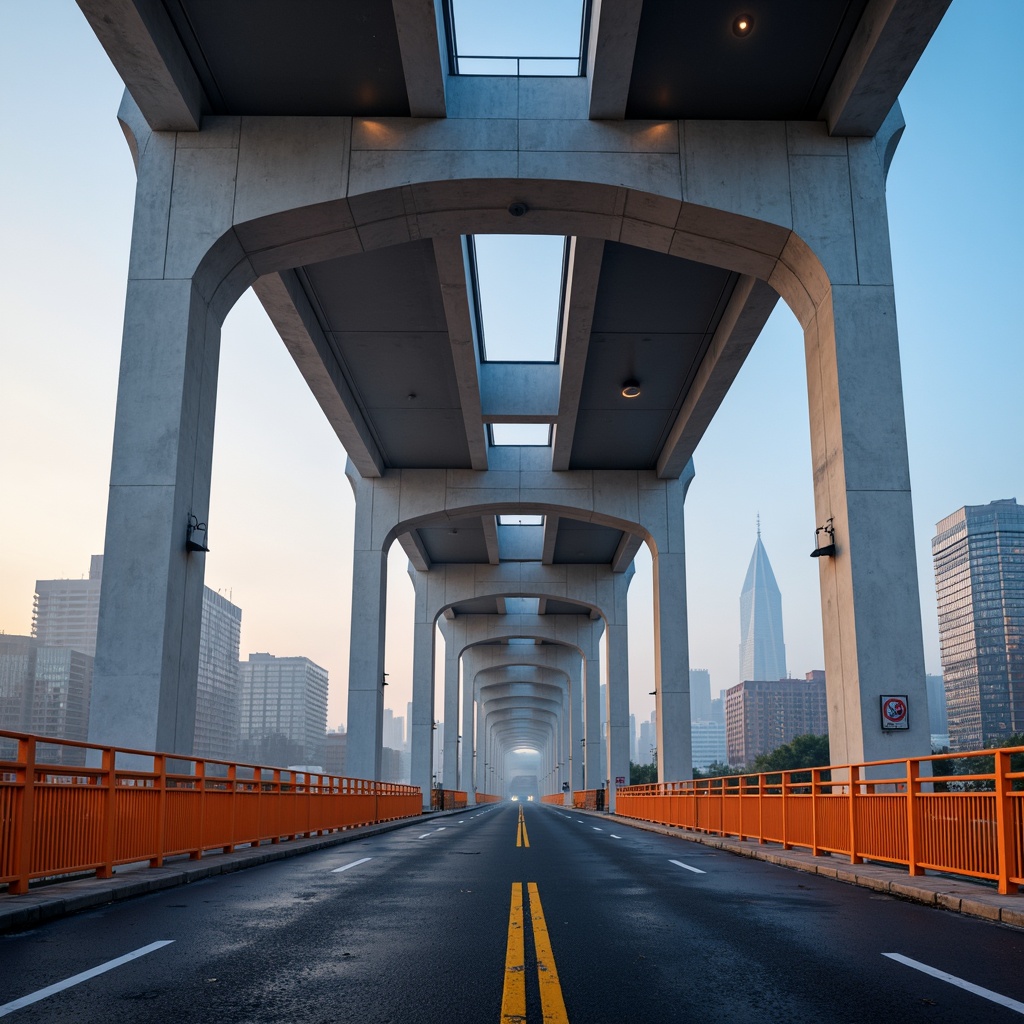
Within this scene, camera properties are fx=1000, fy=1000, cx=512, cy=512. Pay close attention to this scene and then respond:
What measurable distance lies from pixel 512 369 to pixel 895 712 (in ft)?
54.4

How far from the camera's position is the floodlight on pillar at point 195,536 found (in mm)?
16047

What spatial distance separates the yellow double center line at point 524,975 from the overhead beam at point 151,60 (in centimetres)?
1284

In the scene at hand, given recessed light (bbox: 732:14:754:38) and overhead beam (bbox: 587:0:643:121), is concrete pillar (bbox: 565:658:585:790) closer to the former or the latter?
overhead beam (bbox: 587:0:643:121)

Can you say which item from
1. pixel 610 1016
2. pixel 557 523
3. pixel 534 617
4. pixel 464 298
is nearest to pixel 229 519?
pixel 534 617

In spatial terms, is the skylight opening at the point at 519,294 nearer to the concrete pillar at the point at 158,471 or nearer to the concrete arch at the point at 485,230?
the concrete arch at the point at 485,230

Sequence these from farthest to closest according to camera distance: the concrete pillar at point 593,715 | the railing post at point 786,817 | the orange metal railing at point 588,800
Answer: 1. the concrete pillar at point 593,715
2. the orange metal railing at point 588,800
3. the railing post at point 786,817

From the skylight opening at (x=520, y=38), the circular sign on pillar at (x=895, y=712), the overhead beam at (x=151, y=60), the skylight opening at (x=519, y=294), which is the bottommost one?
the circular sign on pillar at (x=895, y=712)

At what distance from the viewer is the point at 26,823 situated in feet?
27.7

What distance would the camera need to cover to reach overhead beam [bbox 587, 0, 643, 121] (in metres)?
14.5

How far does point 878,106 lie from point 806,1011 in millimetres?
15496

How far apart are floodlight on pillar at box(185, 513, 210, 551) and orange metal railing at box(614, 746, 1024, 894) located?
9.96 meters

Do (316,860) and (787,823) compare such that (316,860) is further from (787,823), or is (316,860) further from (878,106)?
(878,106)

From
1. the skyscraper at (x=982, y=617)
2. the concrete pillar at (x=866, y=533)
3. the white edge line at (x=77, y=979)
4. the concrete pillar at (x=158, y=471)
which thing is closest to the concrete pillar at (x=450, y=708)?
the concrete pillar at (x=158, y=471)

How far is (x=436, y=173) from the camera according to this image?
17.4 metres
